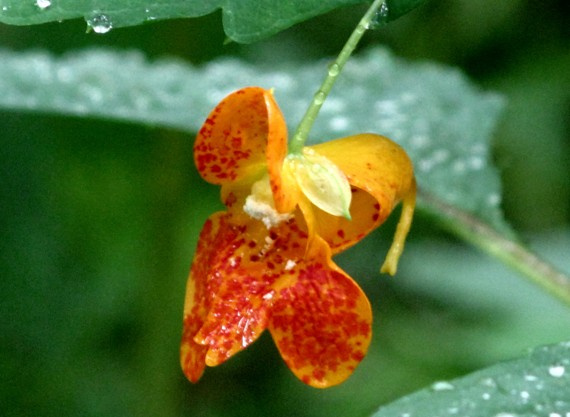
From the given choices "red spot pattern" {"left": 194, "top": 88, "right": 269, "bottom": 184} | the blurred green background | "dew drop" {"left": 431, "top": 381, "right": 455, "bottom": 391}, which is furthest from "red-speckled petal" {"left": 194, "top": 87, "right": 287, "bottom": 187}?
the blurred green background

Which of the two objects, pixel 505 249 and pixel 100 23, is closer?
pixel 100 23

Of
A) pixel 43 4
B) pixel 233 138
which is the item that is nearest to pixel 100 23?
pixel 43 4

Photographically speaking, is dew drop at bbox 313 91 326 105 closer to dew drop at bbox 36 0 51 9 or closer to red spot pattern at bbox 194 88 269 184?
red spot pattern at bbox 194 88 269 184

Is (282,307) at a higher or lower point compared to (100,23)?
lower

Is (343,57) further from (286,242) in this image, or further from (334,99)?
(334,99)

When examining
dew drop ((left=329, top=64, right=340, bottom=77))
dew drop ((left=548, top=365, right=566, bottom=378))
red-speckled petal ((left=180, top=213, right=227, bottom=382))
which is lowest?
red-speckled petal ((left=180, top=213, right=227, bottom=382))

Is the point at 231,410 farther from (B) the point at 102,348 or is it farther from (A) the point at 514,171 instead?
(A) the point at 514,171

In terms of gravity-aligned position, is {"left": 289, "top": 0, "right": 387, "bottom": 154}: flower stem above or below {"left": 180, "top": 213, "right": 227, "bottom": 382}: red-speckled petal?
above

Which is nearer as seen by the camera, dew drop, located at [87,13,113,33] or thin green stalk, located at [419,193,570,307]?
dew drop, located at [87,13,113,33]
